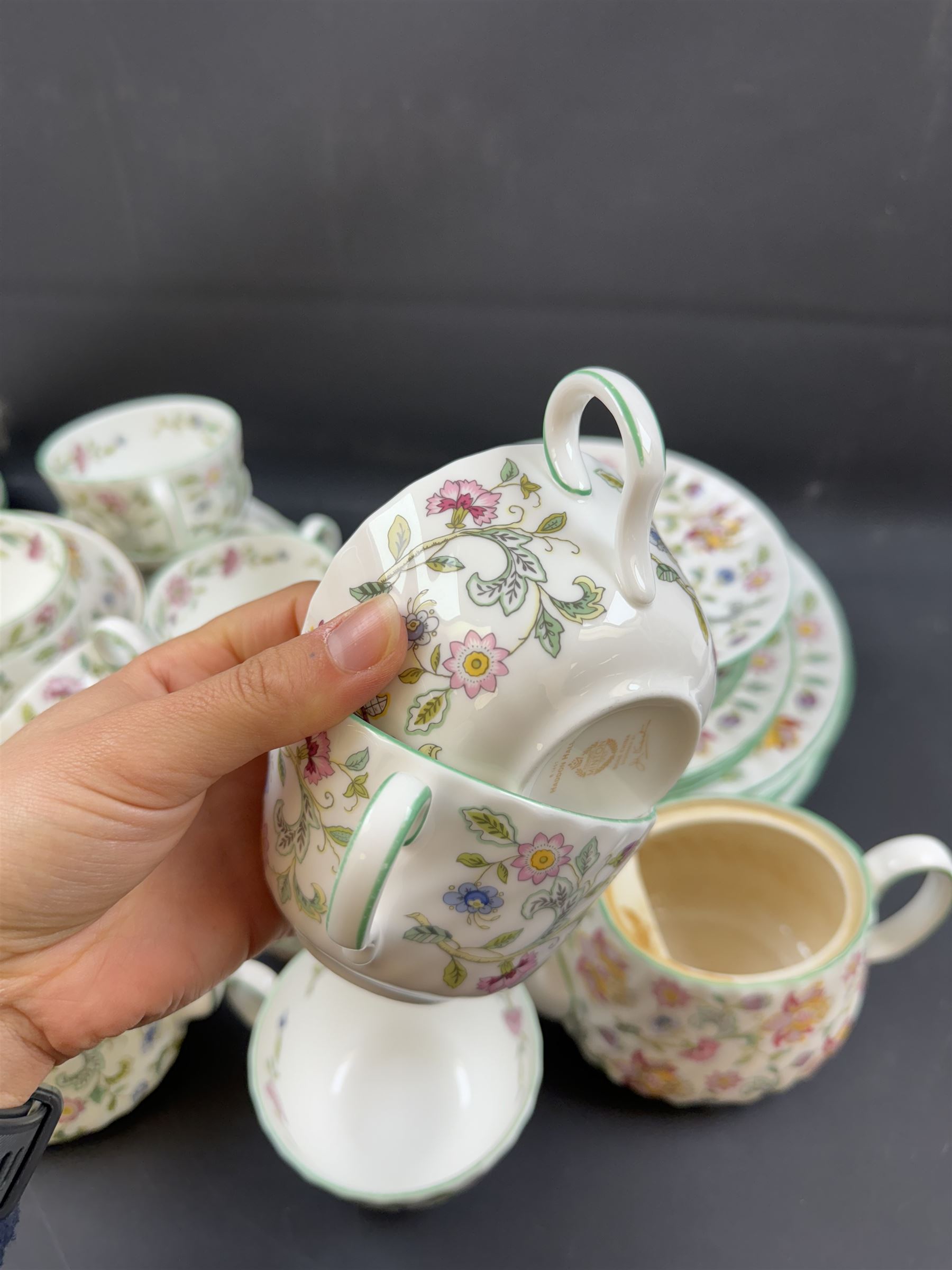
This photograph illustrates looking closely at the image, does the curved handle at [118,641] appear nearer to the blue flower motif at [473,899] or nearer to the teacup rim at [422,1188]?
the teacup rim at [422,1188]

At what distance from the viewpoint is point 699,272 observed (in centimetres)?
113

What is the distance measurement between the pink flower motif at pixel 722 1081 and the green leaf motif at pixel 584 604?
15.5 inches

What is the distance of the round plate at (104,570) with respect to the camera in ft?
3.34

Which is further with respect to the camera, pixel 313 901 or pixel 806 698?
pixel 806 698

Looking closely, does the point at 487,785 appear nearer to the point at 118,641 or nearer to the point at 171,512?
the point at 118,641

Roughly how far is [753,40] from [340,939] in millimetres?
913

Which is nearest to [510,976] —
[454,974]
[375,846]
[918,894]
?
[454,974]

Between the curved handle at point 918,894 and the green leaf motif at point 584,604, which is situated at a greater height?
the green leaf motif at point 584,604

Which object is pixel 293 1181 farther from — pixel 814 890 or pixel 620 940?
pixel 814 890

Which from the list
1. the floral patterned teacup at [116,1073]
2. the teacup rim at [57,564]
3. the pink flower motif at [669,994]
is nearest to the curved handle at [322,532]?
the teacup rim at [57,564]

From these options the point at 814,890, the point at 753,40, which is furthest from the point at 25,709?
the point at 753,40

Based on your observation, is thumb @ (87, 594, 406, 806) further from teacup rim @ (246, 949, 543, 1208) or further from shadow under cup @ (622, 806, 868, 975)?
shadow under cup @ (622, 806, 868, 975)

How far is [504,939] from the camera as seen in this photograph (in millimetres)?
479

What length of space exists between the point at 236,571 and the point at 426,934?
27.2 inches
